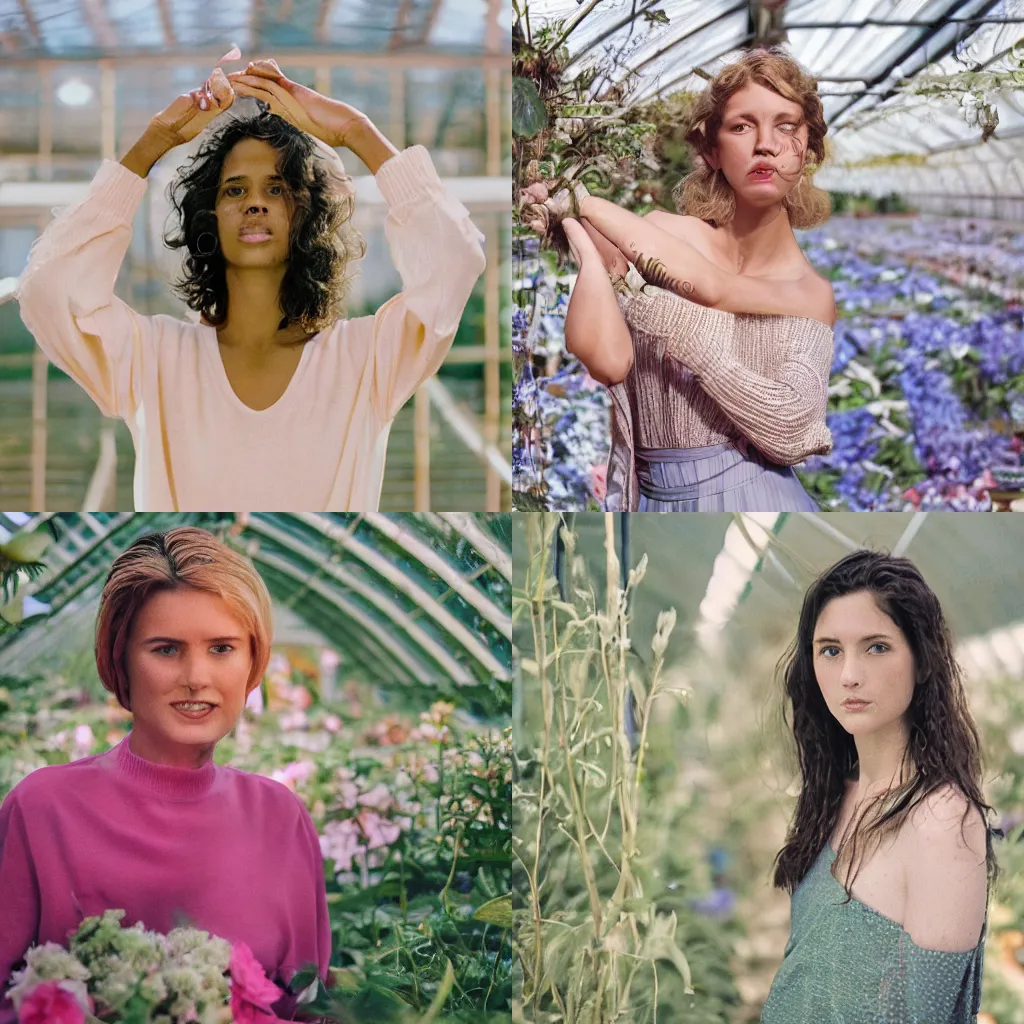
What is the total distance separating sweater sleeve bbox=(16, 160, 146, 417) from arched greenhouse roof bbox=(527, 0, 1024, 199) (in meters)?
0.98

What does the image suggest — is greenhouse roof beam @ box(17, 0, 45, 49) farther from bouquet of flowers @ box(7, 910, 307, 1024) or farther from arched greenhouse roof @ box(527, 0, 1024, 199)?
bouquet of flowers @ box(7, 910, 307, 1024)

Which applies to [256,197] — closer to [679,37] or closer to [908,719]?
[679,37]

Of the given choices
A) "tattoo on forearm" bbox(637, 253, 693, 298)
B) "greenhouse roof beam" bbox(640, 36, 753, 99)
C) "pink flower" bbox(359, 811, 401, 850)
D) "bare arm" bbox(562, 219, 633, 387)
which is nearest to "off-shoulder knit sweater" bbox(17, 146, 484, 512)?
"bare arm" bbox(562, 219, 633, 387)

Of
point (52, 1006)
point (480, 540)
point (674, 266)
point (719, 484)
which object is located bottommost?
Result: point (52, 1006)

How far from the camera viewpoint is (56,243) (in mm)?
2746

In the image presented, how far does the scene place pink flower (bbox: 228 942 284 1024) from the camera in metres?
2.60

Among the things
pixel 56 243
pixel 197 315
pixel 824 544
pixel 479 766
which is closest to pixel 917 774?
pixel 824 544

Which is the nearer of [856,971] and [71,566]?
[856,971]

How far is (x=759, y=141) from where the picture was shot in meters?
2.82

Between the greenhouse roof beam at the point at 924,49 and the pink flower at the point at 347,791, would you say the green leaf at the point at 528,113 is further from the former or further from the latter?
the pink flower at the point at 347,791

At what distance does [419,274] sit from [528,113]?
0.45m

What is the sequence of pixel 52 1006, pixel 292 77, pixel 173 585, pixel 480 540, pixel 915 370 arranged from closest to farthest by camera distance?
pixel 52 1006 → pixel 173 585 → pixel 480 540 → pixel 292 77 → pixel 915 370

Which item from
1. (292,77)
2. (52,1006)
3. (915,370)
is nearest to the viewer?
(52,1006)

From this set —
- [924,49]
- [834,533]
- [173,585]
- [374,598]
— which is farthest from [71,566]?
[924,49]
